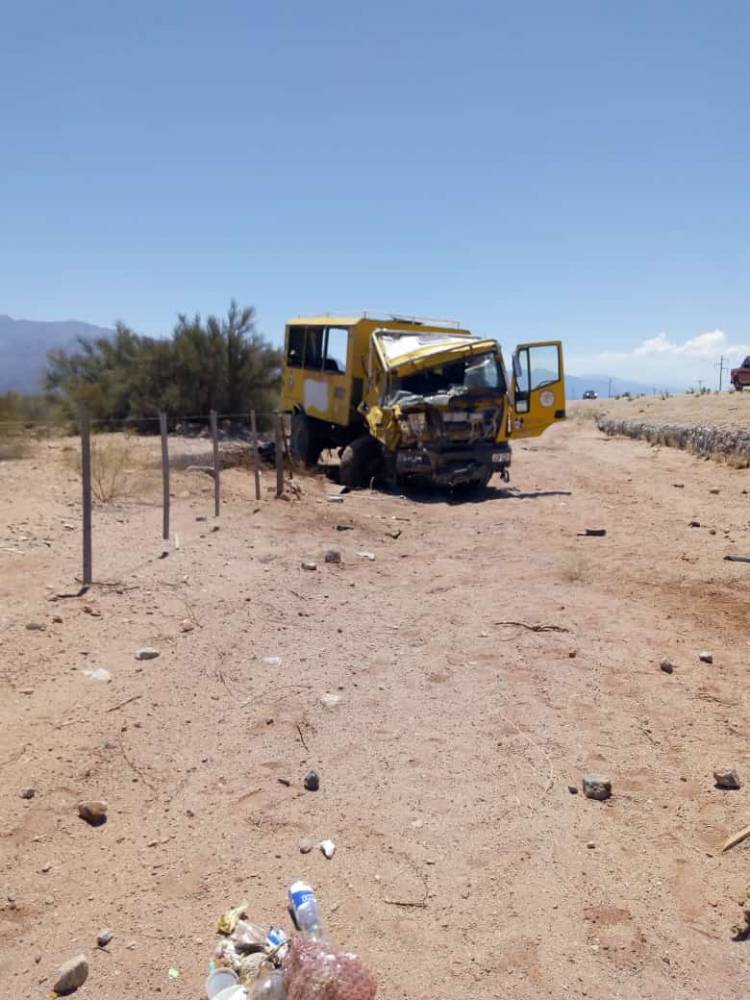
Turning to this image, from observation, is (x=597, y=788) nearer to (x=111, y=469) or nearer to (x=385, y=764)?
(x=385, y=764)

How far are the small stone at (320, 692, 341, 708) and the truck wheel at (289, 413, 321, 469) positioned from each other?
33.7 ft

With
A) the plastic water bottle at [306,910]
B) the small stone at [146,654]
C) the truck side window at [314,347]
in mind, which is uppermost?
the truck side window at [314,347]

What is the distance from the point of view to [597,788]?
3529mm

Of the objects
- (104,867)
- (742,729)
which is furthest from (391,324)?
(104,867)

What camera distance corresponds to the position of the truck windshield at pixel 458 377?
12.0m

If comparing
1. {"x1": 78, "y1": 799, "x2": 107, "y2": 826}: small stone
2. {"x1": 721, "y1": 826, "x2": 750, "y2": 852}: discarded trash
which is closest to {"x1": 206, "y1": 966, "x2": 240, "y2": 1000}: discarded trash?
{"x1": 78, "y1": 799, "x2": 107, "y2": 826}: small stone

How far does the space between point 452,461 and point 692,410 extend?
52.8 ft

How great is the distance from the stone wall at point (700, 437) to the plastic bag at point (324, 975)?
14.6m

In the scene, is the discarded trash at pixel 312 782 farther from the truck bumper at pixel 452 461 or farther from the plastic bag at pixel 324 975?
the truck bumper at pixel 452 461

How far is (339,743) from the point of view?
4004 mm

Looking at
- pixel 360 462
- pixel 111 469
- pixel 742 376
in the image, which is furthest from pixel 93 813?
pixel 742 376

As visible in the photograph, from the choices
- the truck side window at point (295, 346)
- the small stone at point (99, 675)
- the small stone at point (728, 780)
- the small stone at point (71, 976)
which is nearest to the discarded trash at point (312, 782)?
the small stone at point (71, 976)

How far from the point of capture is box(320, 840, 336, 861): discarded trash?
3.12 meters

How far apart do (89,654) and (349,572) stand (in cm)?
294
